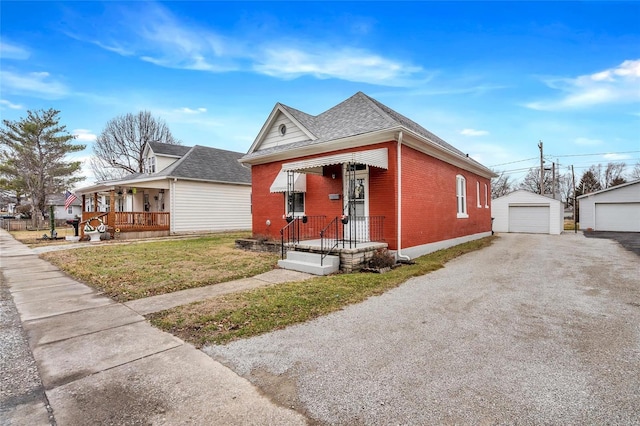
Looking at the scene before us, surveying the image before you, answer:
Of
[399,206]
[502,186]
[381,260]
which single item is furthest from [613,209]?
[502,186]

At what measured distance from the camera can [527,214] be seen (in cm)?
2248

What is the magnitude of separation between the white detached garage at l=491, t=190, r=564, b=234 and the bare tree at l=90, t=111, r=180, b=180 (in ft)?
119

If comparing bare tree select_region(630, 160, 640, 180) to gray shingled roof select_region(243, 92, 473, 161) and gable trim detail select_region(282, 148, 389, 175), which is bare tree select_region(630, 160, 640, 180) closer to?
gray shingled roof select_region(243, 92, 473, 161)

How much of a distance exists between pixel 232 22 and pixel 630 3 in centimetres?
1379

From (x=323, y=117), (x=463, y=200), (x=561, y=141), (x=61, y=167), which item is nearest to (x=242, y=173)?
(x=323, y=117)

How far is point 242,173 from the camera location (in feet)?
78.7

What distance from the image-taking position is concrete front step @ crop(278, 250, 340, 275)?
8008 millimetres

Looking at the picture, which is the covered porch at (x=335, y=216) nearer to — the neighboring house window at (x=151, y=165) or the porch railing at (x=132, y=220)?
the porch railing at (x=132, y=220)

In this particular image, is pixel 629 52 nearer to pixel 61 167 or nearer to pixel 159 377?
pixel 159 377

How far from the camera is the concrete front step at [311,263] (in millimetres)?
8008

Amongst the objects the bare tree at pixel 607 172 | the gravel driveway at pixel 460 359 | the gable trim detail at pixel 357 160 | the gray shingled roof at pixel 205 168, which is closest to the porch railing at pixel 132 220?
the gray shingled roof at pixel 205 168

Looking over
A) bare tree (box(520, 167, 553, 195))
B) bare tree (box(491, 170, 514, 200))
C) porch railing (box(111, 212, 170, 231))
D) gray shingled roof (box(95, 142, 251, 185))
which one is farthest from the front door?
bare tree (box(520, 167, 553, 195))

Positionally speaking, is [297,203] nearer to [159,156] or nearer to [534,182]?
[159,156]

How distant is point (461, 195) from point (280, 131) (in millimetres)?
9325
